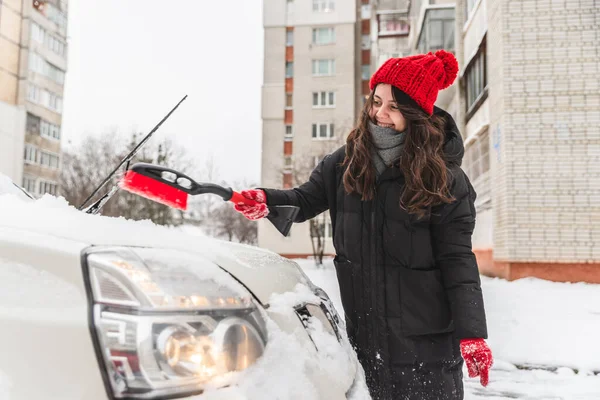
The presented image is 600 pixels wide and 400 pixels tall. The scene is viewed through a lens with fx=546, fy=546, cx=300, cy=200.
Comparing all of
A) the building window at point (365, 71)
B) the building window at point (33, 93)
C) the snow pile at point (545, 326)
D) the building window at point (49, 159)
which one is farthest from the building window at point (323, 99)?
the snow pile at point (545, 326)

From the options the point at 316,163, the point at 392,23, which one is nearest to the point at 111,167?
the point at 316,163

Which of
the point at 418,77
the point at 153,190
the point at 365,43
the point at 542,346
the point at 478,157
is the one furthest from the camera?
the point at 365,43

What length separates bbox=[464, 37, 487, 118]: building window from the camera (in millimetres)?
12992

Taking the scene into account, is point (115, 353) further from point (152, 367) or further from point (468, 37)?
point (468, 37)

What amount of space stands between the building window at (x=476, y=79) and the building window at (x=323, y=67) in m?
19.5

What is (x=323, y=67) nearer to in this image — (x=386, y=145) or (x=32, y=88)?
(x=32, y=88)

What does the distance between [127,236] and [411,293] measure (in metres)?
1.07

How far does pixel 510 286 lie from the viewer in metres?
9.68

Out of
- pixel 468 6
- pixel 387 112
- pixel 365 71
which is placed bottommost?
pixel 387 112

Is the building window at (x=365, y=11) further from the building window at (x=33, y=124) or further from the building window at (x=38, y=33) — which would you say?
the building window at (x=33, y=124)

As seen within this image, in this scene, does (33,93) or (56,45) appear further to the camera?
(56,45)

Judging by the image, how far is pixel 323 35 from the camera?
115 feet

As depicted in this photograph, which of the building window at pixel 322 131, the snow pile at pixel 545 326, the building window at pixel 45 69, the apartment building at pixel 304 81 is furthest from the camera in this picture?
the building window at pixel 45 69

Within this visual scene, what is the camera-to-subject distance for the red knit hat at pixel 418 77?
2078 millimetres
